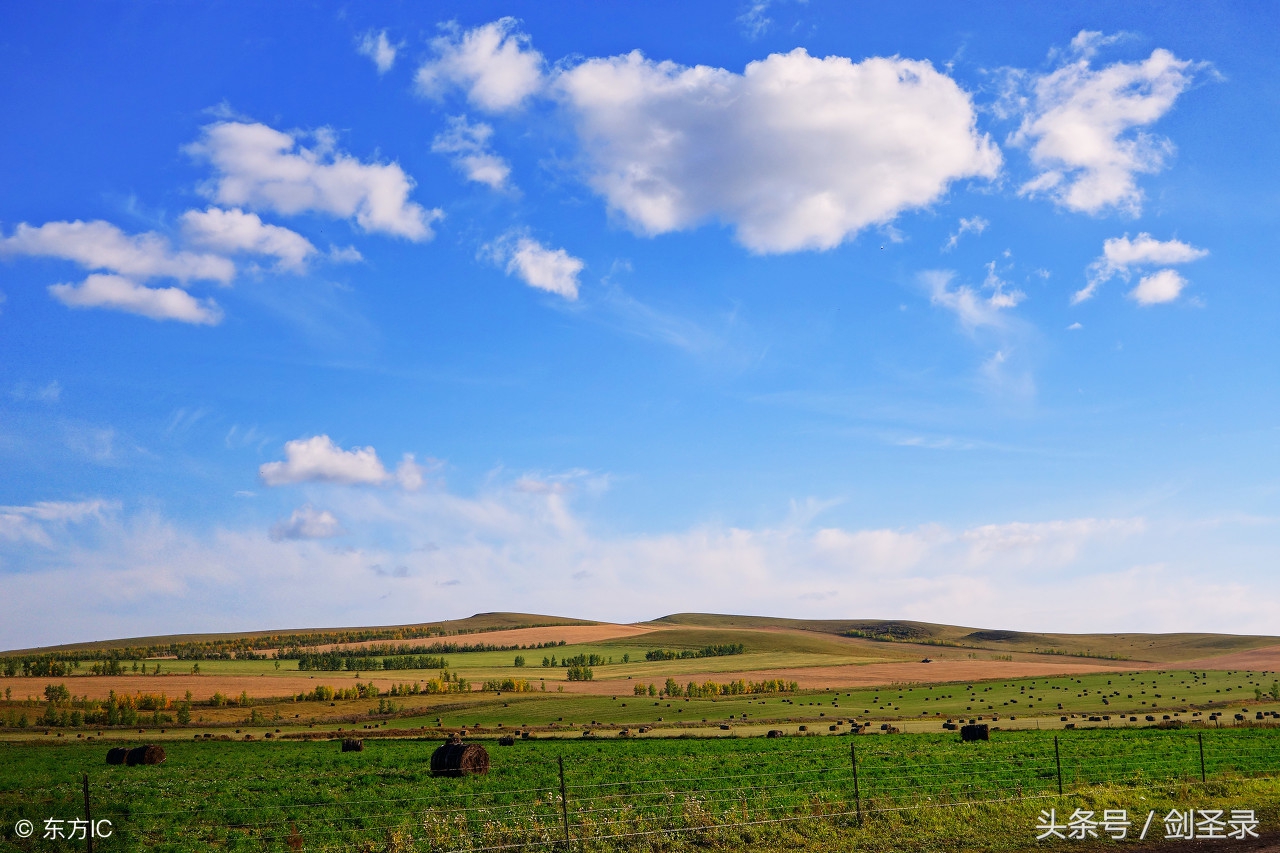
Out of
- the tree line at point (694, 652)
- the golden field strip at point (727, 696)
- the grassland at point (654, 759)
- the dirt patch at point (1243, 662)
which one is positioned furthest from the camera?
the tree line at point (694, 652)

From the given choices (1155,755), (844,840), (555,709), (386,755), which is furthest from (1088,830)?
(555,709)

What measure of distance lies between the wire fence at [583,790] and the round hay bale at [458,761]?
605 millimetres

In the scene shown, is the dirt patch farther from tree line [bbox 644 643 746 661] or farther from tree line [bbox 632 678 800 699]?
tree line [bbox 644 643 746 661]

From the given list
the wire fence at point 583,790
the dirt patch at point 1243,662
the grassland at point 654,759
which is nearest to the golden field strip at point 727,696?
the dirt patch at point 1243,662

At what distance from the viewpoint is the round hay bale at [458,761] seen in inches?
1392

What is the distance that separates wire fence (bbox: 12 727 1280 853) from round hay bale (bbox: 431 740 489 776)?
605mm

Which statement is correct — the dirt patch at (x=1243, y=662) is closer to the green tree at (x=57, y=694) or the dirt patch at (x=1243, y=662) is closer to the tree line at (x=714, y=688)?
the tree line at (x=714, y=688)

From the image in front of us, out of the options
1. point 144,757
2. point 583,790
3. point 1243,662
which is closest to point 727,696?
point 144,757

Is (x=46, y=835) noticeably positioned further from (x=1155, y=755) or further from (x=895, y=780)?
(x=1155, y=755)

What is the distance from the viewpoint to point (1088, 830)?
59.2 ft

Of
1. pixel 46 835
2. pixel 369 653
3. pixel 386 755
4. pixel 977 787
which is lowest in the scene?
pixel 369 653

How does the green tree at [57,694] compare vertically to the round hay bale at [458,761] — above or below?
below

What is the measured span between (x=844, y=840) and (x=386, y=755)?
35053 mm

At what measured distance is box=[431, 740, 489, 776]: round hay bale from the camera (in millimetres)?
35353
